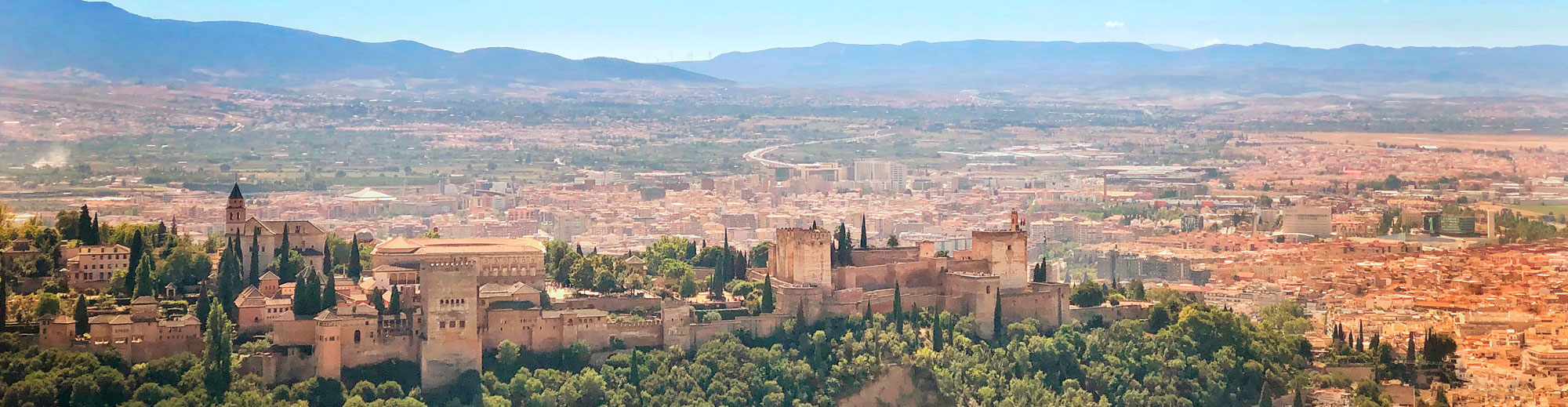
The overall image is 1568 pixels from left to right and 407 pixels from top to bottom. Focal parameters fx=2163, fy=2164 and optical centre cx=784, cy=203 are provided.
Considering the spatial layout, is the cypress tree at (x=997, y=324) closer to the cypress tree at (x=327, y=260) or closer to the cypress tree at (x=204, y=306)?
the cypress tree at (x=327, y=260)

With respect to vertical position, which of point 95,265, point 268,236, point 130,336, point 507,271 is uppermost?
point 268,236

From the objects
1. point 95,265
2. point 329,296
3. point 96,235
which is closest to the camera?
point 329,296

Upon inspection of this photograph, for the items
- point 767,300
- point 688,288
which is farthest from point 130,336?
point 767,300

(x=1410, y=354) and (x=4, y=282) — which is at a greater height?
(x=4, y=282)

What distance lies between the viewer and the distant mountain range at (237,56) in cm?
8575

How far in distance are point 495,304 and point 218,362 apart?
4.24 m

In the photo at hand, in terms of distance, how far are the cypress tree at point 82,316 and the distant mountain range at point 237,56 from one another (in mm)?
49207

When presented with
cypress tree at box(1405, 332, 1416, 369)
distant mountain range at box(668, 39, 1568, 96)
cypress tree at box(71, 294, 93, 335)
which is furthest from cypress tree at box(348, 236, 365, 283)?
distant mountain range at box(668, 39, 1568, 96)

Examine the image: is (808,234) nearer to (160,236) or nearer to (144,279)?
(144,279)

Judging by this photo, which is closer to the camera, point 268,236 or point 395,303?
point 395,303

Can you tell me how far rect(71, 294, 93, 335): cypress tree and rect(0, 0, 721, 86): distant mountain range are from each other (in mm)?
49207

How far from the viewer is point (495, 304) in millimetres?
31656

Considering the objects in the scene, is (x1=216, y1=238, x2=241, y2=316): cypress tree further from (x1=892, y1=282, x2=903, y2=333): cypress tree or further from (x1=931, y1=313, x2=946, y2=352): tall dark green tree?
(x1=931, y1=313, x2=946, y2=352): tall dark green tree

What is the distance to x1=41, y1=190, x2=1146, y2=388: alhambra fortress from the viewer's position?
29953mm
